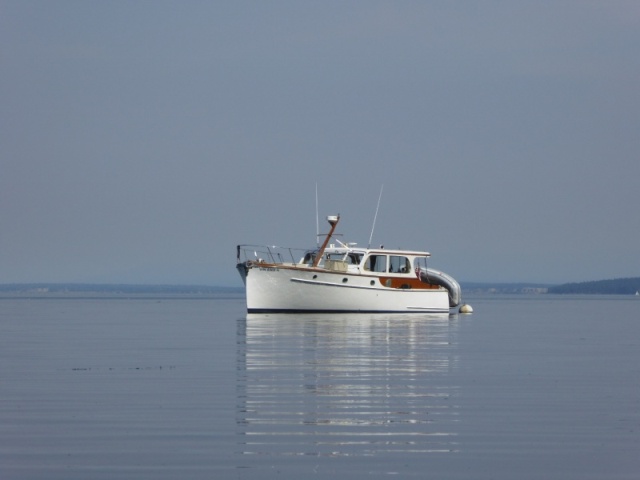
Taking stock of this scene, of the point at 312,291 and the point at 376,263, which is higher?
the point at 376,263

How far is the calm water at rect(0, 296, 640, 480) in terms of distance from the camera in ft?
45.4

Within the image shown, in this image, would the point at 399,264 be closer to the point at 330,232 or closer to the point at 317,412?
the point at 330,232

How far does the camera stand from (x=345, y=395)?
2108cm

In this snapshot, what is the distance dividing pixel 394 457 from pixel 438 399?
6.65 meters

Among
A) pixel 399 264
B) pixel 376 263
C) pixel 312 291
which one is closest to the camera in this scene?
pixel 312 291

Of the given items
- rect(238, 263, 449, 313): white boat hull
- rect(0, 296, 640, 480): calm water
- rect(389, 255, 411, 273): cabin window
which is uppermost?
rect(389, 255, 411, 273): cabin window

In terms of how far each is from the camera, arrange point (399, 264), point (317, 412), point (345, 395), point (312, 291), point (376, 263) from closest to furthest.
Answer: point (317, 412)
point (345, 395)
point (312, 291)
point (376, 263)
point (399, 264)

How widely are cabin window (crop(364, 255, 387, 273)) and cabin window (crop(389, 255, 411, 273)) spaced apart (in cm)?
43

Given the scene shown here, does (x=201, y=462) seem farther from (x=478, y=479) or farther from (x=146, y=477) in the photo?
(x=478, y=479)

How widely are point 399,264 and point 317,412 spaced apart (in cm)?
4907

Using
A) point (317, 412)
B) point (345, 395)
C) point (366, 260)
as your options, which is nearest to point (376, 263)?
point (366, 260)

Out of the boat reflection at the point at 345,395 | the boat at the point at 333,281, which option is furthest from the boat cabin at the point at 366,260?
the boat reflection at the point at 345,395

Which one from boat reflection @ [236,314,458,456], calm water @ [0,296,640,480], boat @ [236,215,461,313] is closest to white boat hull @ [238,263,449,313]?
boat @ [236,215,461,313]

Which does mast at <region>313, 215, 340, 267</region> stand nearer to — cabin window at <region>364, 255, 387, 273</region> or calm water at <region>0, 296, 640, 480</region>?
cabin window at <region>364, 255, 387, 273</region>
